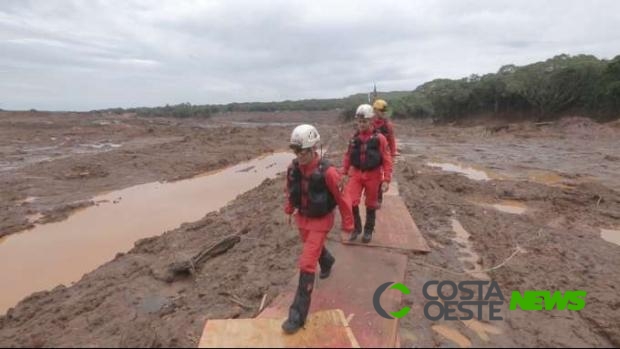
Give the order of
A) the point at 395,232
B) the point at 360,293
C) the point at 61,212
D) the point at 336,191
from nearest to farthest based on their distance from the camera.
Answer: the point at 336,191 < the point at 360,293 < the point at 395,232 < the point at 61,212

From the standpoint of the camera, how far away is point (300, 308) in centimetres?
344

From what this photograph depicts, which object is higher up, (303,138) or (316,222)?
(303,138)

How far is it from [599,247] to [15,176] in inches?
649

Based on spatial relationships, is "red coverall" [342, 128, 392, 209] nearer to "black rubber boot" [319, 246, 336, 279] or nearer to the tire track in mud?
the tire track in mud

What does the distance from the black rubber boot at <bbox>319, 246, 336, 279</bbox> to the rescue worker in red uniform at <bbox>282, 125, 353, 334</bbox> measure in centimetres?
49

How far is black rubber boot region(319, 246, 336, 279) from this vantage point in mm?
4359

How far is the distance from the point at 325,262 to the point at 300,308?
101 cm

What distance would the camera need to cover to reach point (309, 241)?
3.73 metres

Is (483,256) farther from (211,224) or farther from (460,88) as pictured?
(460,88)

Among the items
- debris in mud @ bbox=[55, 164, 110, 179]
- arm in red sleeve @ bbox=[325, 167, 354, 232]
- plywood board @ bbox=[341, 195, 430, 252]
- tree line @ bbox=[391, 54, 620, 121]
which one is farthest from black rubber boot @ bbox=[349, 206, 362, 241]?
tree line @ bbox=[391, 54, 620, 121]

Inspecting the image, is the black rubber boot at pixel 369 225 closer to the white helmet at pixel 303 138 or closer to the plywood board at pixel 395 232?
the plywood board at pixel 395 232

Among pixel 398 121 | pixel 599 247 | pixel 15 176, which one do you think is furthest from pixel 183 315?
pixel 398 121

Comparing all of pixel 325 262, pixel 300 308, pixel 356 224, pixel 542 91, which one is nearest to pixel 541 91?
pixel 542 91

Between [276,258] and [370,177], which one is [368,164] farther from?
Answer: [276,258]
